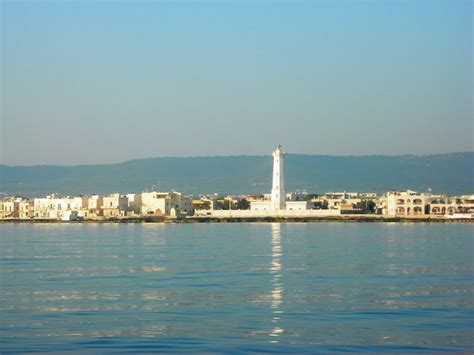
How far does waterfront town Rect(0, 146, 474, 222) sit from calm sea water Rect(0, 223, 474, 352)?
50201 millimetres

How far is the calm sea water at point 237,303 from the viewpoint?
40.5 ft

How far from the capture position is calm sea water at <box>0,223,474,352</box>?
1234 centimetres

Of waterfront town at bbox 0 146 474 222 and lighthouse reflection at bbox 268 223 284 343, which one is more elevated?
waterfront town at bbox 0 146 474 222

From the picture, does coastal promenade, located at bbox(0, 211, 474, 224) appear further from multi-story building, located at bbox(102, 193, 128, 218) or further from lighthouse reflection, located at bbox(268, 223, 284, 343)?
lighthouse reflection, located at bbox(268, 223, 284, 343)

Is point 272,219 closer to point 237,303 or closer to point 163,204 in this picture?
point 163,204

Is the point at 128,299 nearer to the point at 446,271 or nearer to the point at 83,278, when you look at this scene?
the point at 83,278

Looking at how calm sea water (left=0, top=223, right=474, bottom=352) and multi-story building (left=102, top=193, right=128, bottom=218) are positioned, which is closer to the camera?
calm sea water (left=0, top=223, right=474, bottom=352)

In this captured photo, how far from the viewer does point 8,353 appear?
38.0 feet

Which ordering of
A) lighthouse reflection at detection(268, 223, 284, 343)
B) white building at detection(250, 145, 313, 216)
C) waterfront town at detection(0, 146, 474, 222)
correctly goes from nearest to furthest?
lighthouse reflection at detection(268, 223, 284, 343), white building at detection(250, 145, 313, 216), waterfront town at detection(0, 146, 474, 222)

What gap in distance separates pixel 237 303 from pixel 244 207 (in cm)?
7207

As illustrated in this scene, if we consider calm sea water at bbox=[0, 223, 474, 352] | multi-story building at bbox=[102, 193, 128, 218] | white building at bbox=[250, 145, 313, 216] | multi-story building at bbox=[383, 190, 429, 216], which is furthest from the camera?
multi-story building at bbox=[102, 193, 128, 218]

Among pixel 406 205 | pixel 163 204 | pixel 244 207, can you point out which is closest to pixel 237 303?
pixel 406 205

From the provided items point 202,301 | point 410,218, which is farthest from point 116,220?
point 202,301

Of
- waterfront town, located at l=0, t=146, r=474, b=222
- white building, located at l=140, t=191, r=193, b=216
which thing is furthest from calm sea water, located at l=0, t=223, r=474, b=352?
white building, located at l=140, t=191, r=193, b=216
